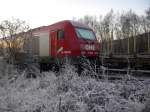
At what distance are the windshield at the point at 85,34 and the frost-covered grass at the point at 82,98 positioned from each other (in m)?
7.03

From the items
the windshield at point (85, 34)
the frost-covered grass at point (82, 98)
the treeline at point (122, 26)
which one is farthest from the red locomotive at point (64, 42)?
the treeline at point (122, 26)

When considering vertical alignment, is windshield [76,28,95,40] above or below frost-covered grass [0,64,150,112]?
above

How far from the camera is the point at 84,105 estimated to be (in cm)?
522

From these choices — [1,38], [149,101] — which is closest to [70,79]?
[149,101]

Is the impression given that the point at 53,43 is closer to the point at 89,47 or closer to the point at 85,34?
the point at 85,34

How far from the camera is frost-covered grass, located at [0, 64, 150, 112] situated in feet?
16.9

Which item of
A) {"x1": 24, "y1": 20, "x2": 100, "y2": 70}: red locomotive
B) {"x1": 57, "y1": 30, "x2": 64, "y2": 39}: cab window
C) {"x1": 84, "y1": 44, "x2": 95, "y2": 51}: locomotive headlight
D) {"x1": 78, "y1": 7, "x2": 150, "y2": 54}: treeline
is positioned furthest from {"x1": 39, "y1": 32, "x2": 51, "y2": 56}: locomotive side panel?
{"x1": 78, "y1": 7, "x2": 150, "y2": 54}: treeline

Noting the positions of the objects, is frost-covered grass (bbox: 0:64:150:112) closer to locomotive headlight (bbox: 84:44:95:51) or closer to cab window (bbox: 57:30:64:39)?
locomotive headlight (bbox: 84:44:95:51)

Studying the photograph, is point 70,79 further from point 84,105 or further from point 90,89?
point 84,105

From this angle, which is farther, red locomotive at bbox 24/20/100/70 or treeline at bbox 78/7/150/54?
treeline at bbox 78/7/150/54

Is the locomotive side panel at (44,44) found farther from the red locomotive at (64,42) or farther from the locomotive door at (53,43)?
the locomotive door at (53,43)

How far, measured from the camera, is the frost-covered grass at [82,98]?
16.9 feet

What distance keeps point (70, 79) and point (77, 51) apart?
643 centimetres

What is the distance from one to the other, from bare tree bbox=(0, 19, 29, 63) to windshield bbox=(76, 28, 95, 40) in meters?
3.12
